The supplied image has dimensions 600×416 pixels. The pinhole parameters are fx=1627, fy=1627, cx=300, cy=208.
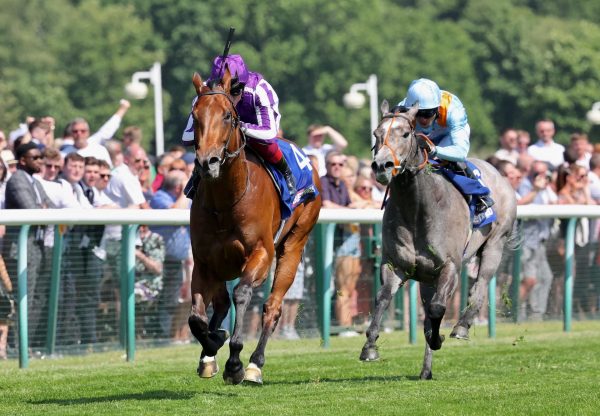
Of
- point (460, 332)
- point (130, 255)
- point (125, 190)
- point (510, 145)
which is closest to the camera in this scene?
point (460, 332)

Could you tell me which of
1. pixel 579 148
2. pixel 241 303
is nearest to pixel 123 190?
pixel 241 303

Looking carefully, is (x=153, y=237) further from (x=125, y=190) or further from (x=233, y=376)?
(x=233, y=376)

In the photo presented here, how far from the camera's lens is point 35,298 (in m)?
12.5

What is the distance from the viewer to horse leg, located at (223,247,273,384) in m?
10.1

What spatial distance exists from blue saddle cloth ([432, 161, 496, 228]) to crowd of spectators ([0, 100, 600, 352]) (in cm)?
240

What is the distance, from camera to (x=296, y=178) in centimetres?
1127

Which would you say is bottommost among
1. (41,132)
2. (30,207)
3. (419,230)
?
(419,230)

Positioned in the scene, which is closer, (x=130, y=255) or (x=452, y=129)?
(x=452, y=129)

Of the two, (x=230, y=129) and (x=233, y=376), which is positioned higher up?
(x=230, y=129)

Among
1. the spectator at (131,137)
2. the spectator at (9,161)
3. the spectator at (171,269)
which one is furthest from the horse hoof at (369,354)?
the spectator at (131,137)

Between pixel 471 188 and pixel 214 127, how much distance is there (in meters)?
2.50

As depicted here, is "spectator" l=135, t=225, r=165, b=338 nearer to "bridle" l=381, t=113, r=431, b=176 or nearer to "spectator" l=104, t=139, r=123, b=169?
"spectator" l=104, t=139, r=123, b=169

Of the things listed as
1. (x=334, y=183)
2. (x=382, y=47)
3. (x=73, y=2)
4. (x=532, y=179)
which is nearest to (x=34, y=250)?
(x=334, y=183)

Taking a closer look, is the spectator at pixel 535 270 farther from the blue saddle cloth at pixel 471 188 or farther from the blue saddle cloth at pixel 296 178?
the blue saddle cloth at pixel 296 178
